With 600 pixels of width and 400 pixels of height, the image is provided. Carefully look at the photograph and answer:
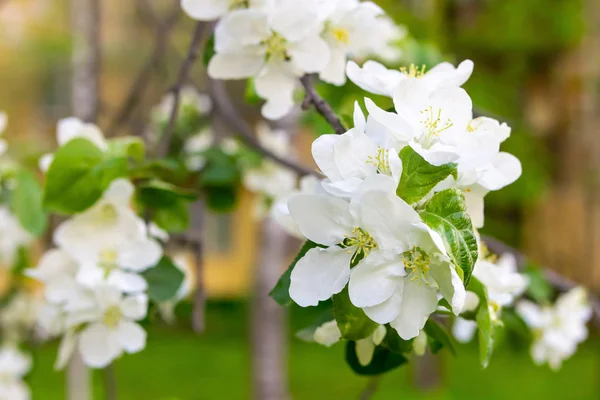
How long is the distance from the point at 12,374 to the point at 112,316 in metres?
0.85

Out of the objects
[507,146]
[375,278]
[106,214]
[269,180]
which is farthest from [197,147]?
[507,146]

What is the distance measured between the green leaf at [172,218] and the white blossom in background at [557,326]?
1.87 ft

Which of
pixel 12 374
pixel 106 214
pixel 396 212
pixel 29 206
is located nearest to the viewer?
pixel 396 212

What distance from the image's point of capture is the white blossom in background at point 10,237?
1.14 m

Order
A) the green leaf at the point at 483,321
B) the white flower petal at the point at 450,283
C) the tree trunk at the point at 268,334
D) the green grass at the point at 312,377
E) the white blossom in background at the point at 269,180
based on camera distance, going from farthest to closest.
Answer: the green grass at the point at 312,377 < the tree trunk at the point at 268,334 < the white blossom in background at the point at 269,180 < the green leaf at the point at 483,321 < the white flower petal at the point at 450,283

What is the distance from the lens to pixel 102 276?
727 millimetres

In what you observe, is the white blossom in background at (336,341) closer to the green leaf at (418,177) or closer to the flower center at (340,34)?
the green leaf at (418,177)

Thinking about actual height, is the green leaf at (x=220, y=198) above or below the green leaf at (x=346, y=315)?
below

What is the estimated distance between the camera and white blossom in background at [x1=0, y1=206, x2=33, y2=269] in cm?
114

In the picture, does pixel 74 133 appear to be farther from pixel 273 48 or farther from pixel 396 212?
pixel 396 212

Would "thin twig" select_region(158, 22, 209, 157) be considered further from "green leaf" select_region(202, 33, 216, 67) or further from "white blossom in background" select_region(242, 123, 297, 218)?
"white blossom in background" select_region(242, 123, 297, 218)

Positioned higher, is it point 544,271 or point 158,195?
point 158,195

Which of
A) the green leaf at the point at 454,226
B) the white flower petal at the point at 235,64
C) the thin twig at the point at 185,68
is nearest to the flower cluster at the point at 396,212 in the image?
the green leaf at the point at 454,226

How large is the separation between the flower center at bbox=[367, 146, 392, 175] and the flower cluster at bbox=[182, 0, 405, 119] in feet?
0.64
